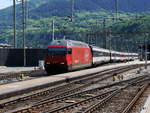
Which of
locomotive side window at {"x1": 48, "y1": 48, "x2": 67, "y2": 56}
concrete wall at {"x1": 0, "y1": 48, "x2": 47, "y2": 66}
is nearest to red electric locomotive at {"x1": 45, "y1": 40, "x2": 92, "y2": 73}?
locomotive side window at {"x1": 48, "y1": 48, "x2": 67, "y2": 56}

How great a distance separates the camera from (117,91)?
22922 mm

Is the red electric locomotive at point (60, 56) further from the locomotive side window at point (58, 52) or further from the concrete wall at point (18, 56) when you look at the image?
the concrete wall at point (18, 56)

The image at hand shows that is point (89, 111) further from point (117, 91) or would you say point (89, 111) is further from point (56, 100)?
point (117, 91)

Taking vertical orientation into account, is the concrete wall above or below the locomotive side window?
below

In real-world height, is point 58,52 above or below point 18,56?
above

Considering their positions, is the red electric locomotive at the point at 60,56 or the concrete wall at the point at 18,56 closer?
the red electric locomotive at the point at 60,56

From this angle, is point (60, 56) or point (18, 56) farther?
point (18, 56)

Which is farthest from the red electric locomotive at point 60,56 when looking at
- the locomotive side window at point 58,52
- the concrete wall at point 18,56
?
the concrete wall at point 18,56

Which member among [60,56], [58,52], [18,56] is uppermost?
[58,52]

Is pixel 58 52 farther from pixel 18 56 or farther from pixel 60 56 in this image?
pixel 18 56

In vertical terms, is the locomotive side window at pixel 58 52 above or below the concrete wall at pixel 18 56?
above

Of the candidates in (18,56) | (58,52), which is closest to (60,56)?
(58,52)

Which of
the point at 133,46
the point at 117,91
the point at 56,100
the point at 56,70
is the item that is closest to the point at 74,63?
the point at 56,70

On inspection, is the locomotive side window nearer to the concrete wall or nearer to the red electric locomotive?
the red electric locomotive
